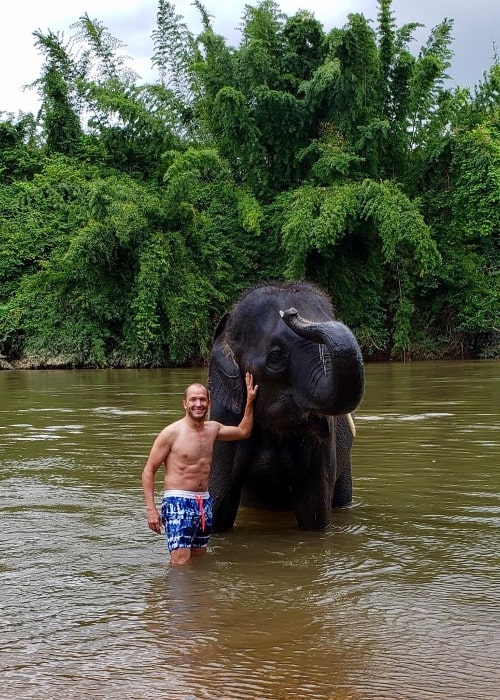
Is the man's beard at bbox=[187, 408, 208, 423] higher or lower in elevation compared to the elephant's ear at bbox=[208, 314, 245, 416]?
lower

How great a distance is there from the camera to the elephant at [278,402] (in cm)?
488

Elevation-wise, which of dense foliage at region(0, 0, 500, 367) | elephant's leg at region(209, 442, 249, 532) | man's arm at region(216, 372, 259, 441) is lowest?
elephant's leg at region(209, 442, 249, 532)

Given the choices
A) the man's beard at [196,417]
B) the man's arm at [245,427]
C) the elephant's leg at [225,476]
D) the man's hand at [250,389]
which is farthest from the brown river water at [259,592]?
the man's hand at [250,389]

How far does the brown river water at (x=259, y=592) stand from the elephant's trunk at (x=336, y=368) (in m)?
0.82

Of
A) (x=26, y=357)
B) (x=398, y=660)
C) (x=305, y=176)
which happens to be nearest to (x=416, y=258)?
(x=305, y=176)

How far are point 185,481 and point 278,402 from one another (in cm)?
69

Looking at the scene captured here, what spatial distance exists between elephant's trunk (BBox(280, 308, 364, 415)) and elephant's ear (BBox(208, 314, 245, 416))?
0.63m

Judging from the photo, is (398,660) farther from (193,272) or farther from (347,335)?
(193,272)

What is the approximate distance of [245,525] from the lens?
5.68 metres

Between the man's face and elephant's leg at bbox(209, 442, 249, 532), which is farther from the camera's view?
elephant's leg at bbox(209, 442, 249, 532)

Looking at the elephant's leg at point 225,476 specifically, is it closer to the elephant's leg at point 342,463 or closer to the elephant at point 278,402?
the elephant at point 278,402

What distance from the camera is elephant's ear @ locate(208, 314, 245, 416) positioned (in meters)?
5.25

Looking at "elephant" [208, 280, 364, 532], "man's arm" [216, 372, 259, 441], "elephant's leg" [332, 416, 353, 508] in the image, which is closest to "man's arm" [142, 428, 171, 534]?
"man's arm" [216, 372, 259, 441]

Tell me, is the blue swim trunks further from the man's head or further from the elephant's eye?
the elephant's eye
